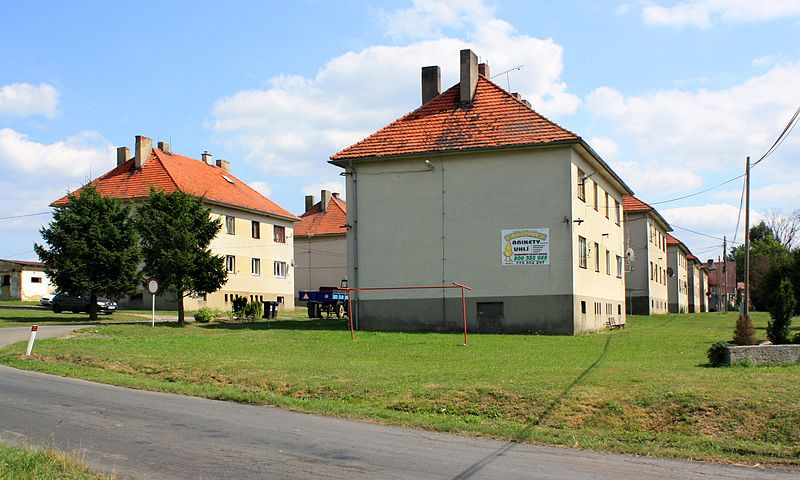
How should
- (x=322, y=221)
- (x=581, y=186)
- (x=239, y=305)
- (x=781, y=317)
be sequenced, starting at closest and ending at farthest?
1. (x=781, y=317)
2. (x=581, y=186)
3. (x=239, y=305)
4. (x=322, y=221)

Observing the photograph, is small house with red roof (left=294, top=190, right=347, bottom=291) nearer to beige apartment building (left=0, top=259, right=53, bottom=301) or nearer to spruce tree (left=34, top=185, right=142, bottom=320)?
beige apartment building (left=0, top=259, right=53, bottom=301)

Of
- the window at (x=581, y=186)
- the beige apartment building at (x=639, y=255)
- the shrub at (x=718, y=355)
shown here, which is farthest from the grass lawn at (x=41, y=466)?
the beige apartment building at (x=639, y=255)

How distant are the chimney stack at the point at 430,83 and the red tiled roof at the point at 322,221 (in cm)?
3497

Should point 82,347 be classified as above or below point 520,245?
below

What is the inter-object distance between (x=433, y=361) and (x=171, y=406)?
7.81 m

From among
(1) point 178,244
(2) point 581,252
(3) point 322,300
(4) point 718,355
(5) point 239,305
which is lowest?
(4) point 718,355

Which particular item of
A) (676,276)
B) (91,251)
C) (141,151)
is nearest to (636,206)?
(676,276)

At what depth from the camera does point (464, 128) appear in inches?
1329

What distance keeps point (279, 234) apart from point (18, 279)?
22276 millimetres

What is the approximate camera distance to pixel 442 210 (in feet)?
109

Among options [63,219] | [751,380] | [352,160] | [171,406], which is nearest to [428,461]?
[171,406]

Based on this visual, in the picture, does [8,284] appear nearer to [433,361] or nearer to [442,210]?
[442,210]

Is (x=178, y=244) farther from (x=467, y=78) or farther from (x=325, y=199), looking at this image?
(x=325, y=199)

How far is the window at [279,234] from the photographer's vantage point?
61.6 m
